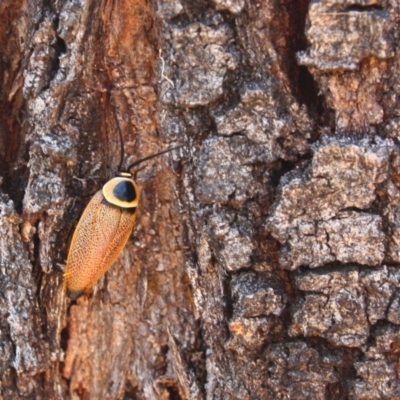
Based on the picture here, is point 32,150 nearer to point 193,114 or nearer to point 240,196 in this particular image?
point 193,114

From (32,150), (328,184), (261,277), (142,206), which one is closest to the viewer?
(328,184)

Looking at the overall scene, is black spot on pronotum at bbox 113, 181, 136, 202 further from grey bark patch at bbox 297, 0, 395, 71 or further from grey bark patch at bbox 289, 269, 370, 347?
grey bark patch at bbox 297, 0, 395, 71

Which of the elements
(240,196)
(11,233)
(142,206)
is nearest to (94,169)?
(142,206)

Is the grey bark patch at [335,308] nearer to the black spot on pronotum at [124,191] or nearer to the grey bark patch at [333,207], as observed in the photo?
the grey bark patch at [333,207]

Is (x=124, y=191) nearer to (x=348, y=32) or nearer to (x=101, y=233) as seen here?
(x=101, y=233)

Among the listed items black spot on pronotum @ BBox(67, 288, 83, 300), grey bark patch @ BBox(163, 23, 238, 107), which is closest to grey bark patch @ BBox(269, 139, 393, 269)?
grey bark patch @ BBox(163, 23, 238, 107)

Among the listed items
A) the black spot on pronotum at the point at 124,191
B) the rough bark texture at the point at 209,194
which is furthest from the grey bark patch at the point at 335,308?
the black spot on pronotum at the point at 124,191
